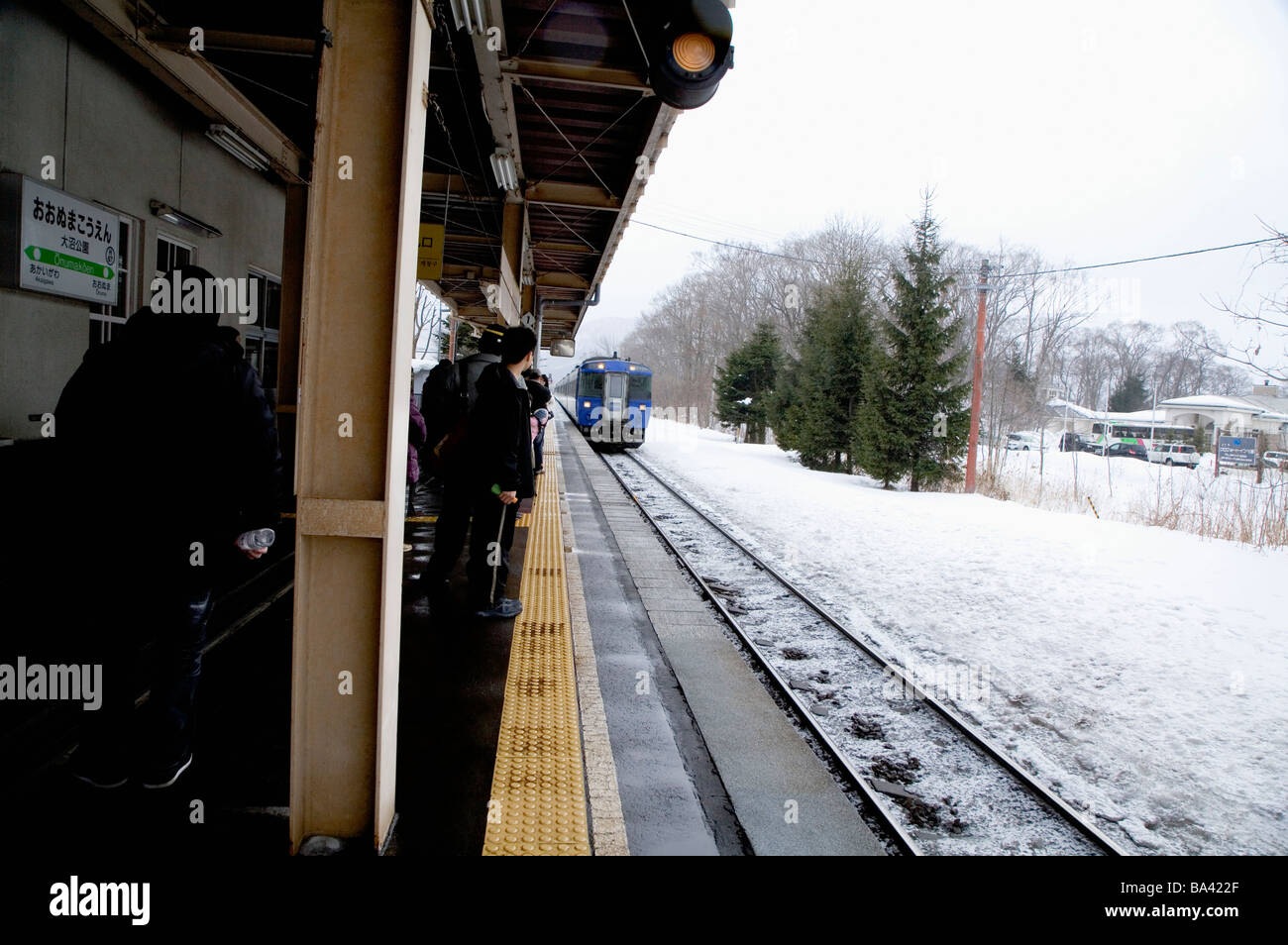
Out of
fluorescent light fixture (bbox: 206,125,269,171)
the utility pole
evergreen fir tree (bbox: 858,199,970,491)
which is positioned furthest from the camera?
evergreen fir tree (bbox: 858,199,970,491)

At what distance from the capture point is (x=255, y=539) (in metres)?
2.84

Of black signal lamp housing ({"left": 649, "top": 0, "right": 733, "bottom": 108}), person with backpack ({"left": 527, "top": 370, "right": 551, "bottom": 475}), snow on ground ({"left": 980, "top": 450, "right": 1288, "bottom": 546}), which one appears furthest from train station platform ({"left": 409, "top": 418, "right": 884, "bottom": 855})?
snow on ground ({"left": 980, "top": 450, "right": 1288, "bottom": 546})

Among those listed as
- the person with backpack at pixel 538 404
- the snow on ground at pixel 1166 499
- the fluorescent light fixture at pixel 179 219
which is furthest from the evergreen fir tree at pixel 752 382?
the fluorescent light fixture at pixel 179 219

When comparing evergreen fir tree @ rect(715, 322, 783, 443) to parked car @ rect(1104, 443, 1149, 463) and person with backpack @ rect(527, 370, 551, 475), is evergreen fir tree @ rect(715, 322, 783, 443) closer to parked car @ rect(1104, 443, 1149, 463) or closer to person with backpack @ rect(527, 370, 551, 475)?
person with backpack @ rect(527, 370, 551, 475)

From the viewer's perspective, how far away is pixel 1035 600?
7559 millimetres

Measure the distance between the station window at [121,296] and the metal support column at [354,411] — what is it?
5426 mm

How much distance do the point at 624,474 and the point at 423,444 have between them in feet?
35.1

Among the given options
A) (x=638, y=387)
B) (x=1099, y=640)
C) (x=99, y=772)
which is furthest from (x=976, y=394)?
(x=99, y=772)

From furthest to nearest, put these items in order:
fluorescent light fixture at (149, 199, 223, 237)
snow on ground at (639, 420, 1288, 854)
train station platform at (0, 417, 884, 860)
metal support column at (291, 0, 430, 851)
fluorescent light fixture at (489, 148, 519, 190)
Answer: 1. fluorescent light fixture at (489, 148, 519, 190)
2. fluorescent light fixture at (149, 199, 223, 237)
3. snow on ground at (639, 420, 1288, 854)
4. train station platform at (0, 417, 884, 860)
5. metal support column at (291, 0, 430, 851)

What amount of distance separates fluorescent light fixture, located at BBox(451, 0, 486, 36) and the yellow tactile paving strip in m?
4.28

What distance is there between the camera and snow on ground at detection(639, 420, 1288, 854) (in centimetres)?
404
